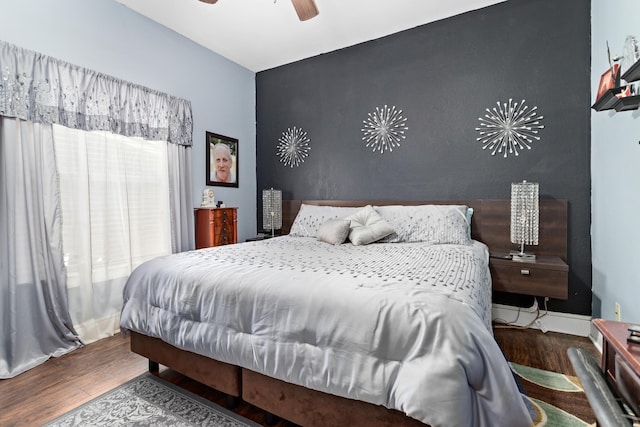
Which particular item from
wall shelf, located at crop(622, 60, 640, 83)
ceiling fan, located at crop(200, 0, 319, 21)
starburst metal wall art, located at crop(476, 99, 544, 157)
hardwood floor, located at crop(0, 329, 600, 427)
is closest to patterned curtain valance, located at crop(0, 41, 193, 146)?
ceiling fan, located at crop(200, 0, 319, 21)

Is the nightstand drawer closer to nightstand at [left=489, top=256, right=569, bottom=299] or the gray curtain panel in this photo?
nightstand at [left=489, top=256, right=569, bottom=299]

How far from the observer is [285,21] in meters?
3.12

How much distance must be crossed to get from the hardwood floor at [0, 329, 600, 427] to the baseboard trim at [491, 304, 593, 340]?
9 centimetres

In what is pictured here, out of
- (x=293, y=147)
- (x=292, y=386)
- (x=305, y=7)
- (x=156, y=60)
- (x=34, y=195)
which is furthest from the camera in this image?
(x=293, y=147)

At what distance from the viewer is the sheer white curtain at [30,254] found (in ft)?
6.77

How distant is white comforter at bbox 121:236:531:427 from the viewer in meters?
1.03

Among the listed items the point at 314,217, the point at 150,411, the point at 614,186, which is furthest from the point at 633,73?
the point at 150,411

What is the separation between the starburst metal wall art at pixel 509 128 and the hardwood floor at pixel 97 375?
5.44 ft

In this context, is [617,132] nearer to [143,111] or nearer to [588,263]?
[588,263]

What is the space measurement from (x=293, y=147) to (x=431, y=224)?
2.18m

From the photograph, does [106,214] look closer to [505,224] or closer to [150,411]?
[150,411]

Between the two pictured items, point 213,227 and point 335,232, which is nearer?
point 335,232

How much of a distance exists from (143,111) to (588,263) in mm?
4254

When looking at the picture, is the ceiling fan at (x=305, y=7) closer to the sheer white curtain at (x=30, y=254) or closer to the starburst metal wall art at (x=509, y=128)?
the sheer white curtain at (x=30, y=254)
